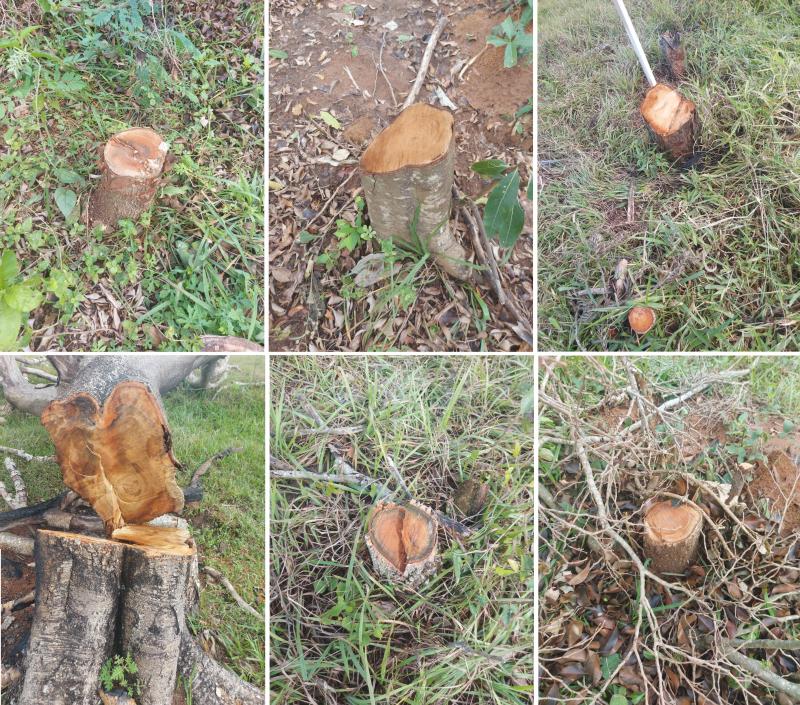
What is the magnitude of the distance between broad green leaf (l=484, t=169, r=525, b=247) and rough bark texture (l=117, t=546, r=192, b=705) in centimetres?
150

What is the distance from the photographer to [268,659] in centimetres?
181

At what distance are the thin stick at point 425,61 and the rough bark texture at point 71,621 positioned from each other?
2.05m

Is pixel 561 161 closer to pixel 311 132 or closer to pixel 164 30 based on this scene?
pixel 311 132

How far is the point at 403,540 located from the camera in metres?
1.62

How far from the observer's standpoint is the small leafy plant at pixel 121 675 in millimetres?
1736

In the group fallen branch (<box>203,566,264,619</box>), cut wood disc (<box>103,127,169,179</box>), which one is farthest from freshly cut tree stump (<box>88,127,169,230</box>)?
fallen branch (<box>203,566,264,619</box>)

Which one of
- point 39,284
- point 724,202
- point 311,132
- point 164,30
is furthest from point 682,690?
point 164,30

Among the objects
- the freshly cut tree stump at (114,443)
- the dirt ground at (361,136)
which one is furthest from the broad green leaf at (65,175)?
the freshly cut tree stump at (114,443)

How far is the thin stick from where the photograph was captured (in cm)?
225

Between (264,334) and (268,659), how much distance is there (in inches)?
→ 46.3

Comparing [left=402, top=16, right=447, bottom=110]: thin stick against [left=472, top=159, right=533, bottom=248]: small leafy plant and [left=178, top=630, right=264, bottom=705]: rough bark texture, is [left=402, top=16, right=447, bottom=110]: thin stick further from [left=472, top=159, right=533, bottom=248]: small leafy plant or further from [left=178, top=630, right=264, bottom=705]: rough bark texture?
[left=178, top=630, right=264, bottom=705]: rough bark texture

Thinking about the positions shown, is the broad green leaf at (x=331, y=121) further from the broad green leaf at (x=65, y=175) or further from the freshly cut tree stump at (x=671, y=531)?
the freshly cut tree stump at (x=671, y=531)

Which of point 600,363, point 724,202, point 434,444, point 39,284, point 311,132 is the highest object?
point 311,132

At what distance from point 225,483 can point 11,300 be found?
3.35 feet
